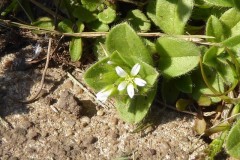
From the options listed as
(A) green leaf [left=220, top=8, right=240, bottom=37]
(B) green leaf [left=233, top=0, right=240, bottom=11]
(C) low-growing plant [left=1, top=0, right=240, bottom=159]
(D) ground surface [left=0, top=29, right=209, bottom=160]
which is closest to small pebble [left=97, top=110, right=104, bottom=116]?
(D) ground surface [left=0, top=29, right=209, bottom=160]

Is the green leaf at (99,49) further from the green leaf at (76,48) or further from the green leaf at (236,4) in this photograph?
the green leaf at (236,4)

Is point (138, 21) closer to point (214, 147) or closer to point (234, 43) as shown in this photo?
point (234, 43)

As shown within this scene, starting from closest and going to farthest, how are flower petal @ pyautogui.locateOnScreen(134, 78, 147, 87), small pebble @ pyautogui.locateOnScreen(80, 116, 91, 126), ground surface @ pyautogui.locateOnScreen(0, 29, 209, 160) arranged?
flower petal @ pyautogui.locateOnScreen(134, 78, 147, 87) → ground surface @ pyautogui.locateOnScreen(0, 29, 209, 160) → small pebble @ pyautogui.locateOnScreen(80, 116, 91, 126)

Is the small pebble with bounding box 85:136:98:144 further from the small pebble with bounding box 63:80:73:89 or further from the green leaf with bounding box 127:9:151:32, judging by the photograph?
the green leaf with bounding box 127:9:151:32

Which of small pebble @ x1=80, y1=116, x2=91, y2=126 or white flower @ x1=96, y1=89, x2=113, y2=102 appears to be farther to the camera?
small pebble @ x1=80, y1=116, x2=91, y2=126

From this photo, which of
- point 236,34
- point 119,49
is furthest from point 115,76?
point 236,34

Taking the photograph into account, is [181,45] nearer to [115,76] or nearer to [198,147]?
[115,76]
